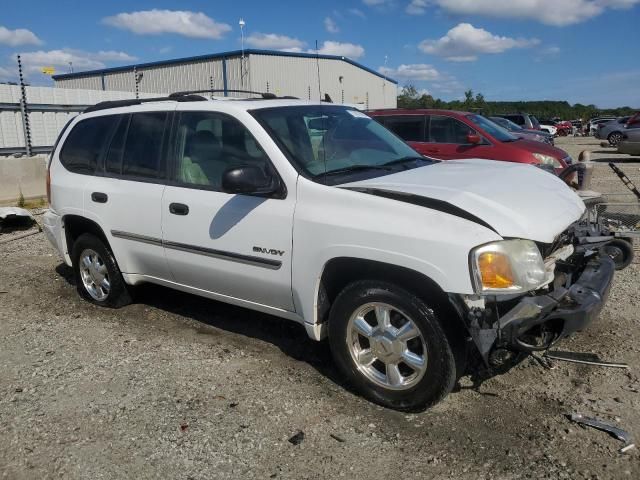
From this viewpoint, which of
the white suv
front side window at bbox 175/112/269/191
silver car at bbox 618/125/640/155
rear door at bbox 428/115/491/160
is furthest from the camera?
silver car at bbox 618/125/640/155

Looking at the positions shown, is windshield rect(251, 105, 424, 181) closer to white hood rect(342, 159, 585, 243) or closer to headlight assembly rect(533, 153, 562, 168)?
white hood rect(342, 159, 585, 243)

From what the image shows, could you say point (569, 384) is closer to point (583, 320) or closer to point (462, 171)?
point (583, 320)

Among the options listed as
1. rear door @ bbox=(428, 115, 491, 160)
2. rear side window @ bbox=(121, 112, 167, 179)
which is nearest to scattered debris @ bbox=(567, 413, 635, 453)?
rear side window @ bbox=(121, 112, 167, 179)

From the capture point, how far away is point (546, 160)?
398 inches

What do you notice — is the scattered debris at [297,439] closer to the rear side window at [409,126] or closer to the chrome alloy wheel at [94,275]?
the chrome alloy wheel at [94,275]

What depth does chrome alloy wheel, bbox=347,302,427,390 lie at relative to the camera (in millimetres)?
3375

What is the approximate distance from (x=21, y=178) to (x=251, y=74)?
70.0 ft

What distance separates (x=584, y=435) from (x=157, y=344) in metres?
3.11

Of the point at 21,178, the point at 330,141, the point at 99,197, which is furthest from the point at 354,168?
the point at 21,178

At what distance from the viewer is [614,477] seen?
286cm

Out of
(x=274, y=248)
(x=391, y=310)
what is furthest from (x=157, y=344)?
(x=391, y=310)

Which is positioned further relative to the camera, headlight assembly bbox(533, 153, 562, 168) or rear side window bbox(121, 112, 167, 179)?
headlight assembly bbox(533, 153, 562, 168)

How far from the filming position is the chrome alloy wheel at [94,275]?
17.5 feet

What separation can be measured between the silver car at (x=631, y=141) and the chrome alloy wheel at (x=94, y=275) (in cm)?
1836
